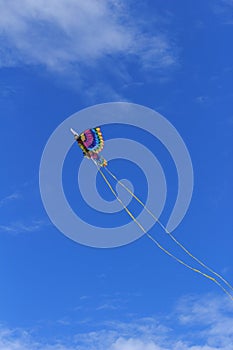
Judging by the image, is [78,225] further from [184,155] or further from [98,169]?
[184,155]

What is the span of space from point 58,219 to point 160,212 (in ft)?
38.1

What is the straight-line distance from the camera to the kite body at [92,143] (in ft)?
186

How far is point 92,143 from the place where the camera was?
57406 millimetres

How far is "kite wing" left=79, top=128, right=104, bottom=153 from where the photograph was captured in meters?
56.7

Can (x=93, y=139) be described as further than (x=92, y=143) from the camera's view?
No

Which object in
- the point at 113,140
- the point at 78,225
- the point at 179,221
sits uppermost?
the point at 113,140

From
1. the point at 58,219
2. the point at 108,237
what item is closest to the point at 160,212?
the point at 108,237

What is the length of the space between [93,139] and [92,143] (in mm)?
551

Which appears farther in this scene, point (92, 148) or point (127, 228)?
point (127, 228)

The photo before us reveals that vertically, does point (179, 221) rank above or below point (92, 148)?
below

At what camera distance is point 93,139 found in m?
57.0

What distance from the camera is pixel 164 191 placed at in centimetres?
6188

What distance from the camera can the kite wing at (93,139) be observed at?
56719 mm

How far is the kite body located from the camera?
186 feet
